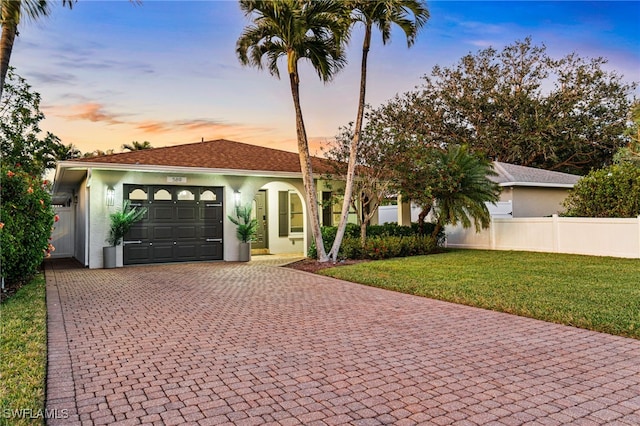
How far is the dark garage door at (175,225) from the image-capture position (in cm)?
1293

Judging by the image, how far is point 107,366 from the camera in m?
4.16

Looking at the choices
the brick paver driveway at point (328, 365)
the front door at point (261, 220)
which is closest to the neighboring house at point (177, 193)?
the front door at point (261, 220)

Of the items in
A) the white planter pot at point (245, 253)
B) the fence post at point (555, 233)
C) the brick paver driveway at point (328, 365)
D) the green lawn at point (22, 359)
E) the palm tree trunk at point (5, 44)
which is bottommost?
the brick paver driveway at point (328, 365)

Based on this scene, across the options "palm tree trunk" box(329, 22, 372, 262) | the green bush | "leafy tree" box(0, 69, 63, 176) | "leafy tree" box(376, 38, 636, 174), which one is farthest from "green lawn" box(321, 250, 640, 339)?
"leafy tree" box(0, 69, 63, 176)

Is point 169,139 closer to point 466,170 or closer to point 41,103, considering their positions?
point 41,103

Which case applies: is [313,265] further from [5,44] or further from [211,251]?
[5,44]

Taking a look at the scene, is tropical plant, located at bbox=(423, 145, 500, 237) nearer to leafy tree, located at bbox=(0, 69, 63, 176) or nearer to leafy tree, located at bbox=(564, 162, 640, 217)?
leafy tree, located at bbox=(564, 162, 640, 217)

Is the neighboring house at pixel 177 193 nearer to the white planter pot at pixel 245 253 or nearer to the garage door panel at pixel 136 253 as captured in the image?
the garage door panel at pixel 136 253

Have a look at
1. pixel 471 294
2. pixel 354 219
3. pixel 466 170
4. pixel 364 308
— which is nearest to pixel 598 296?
pixel 471 294

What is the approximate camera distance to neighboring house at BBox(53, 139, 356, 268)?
12.4 meters

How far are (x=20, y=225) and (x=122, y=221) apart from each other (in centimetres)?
395

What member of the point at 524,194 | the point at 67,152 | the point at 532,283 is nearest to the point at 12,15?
the point at 532,283

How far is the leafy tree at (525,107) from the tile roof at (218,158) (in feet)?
33.7

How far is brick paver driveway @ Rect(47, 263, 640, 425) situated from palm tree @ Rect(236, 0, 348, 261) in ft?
20.4
